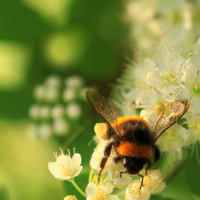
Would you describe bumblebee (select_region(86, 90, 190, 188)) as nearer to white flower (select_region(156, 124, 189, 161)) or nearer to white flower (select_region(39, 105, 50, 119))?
white flower (select_region(156, 124, 189, 161))

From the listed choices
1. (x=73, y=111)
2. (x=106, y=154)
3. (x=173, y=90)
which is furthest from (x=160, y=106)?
(x=73, y=111)

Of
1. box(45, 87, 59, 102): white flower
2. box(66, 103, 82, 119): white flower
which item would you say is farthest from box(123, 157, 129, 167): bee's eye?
box(45, 87, 59, 102): white flower

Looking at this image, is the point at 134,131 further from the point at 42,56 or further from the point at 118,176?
the point at 42,56

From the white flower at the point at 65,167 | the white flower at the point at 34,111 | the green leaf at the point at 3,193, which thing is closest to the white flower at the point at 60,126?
the white flower at the point at 34,111

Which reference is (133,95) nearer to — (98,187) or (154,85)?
(154,85)

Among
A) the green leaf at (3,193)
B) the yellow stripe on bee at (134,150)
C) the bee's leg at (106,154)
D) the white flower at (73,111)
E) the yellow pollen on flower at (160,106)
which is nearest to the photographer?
the yellow stripe on bee at (134,150)

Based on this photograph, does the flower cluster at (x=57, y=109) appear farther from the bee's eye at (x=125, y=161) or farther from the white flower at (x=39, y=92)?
the bee's eye at (x=125, y=161)
